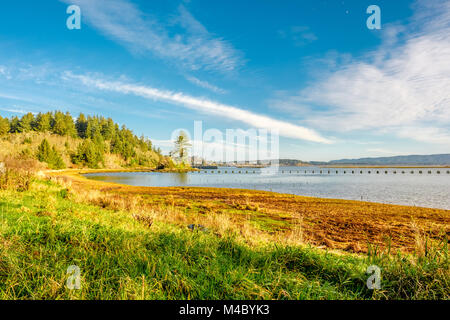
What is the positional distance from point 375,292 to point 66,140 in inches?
4642

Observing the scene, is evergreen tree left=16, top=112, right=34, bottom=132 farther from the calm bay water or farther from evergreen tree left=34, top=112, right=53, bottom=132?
the calm bay water

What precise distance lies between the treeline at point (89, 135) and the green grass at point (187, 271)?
8039cm

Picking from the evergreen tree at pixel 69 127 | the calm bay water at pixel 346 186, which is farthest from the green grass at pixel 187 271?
the evergreen tree at pixel 69 127

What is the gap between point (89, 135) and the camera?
4222 inches

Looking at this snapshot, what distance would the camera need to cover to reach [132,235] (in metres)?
5.68

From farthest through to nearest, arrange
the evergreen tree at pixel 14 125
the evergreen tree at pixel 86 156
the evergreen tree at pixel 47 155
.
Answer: the evergreen tree at pixel 14 125 < the evergreen tree at pixel 86 156 < the evergreen tree at pixel 47 155

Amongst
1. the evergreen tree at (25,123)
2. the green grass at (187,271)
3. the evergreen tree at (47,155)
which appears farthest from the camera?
the evergreen tree at (25,123)

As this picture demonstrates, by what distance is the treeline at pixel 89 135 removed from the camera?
86.1m

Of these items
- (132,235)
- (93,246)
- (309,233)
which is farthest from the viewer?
(309,233)

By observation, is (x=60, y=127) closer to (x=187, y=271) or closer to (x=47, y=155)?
(x=47, y=155)

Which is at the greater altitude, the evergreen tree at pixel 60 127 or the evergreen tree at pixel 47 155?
the evergreen tree at pixel 60 127

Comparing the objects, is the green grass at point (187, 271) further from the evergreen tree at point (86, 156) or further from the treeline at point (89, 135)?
the evergreen tree at point (86, 156)
